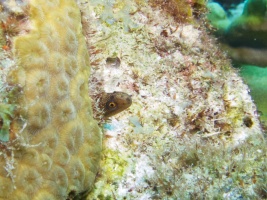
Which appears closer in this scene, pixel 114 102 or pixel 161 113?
pixel 114 102

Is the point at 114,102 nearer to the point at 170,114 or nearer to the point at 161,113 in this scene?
the point at 161,113

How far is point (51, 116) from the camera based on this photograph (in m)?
2.32

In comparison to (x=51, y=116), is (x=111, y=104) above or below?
below

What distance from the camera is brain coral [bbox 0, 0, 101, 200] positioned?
6.76 ft

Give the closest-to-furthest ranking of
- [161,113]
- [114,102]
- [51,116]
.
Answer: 1. [51,116]
2. [114,102]
3. [161,113]

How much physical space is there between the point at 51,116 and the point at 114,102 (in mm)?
805

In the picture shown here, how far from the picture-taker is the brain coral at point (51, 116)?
206 cm

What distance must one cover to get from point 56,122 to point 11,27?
2.77 feet

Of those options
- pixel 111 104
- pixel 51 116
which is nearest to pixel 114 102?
pixel 111 104

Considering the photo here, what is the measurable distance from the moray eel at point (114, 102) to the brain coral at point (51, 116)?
0.98 feet

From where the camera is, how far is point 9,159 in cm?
201

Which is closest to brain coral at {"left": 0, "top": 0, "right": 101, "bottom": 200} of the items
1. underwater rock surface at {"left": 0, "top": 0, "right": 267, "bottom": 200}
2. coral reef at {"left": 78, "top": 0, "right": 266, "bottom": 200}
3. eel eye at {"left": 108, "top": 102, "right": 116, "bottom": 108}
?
underwater rock surface at {"left": 0, "top": 0, "right": 267, "bottom": 200}

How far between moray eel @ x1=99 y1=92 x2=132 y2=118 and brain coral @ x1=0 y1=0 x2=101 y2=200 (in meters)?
0.30

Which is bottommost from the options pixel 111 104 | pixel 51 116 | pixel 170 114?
pixel 170 114
